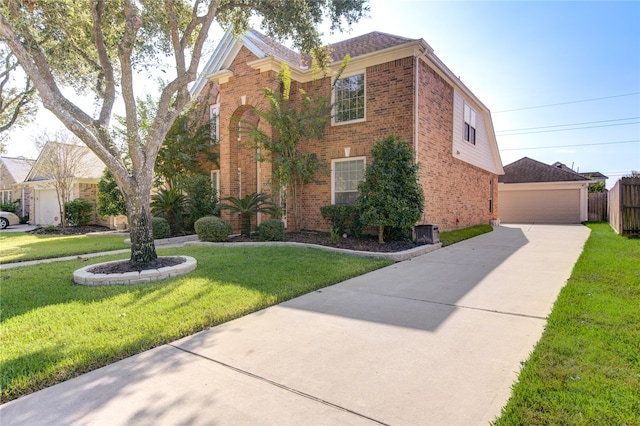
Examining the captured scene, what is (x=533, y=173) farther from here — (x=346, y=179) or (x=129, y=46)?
(x=129, y=46)

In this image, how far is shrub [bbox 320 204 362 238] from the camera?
10.4m

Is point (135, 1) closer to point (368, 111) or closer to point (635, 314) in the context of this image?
point (368, 111)

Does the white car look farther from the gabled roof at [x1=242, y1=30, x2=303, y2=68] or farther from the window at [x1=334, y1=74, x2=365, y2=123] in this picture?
the window at [x1=334, y1=74, x2=365, y2=123]

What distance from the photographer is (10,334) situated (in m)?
3.54

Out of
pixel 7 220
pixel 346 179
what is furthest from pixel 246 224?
pixel 7 220

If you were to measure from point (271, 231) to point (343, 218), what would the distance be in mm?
2286

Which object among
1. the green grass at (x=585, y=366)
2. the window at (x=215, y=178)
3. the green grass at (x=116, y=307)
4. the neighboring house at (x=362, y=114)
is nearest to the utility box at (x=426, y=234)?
the neighboring house at (x=362, y=114)

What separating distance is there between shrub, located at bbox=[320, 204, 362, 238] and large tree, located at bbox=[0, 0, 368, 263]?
462cm

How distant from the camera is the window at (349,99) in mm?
11539

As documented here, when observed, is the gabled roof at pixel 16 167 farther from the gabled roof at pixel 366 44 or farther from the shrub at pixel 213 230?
the gabled roof at pixel 366 44

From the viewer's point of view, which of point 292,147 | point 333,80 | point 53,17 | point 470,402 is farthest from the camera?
point 333,80

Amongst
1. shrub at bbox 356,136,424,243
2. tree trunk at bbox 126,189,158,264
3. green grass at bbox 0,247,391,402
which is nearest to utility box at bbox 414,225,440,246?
shrub at bbox 356,136,424,243

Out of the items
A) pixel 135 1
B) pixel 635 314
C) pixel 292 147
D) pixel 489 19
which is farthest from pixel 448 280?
pixel 135 1

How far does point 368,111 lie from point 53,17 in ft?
27.1
